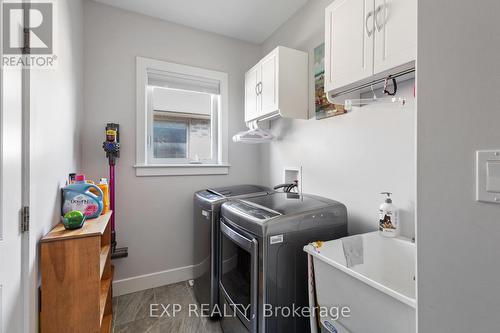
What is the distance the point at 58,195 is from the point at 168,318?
1.25 meters

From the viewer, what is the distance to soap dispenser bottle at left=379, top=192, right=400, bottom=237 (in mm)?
1258

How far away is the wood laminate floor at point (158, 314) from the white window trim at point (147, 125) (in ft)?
3.76

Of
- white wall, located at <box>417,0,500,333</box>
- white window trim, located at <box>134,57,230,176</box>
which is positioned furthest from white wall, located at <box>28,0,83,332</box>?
white wall, located at <box>417,0,500,333</box>

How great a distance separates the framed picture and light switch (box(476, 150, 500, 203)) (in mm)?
1292

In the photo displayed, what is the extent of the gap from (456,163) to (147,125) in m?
2.35

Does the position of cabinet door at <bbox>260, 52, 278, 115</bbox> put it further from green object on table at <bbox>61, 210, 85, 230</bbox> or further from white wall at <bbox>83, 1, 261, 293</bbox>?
green object on table at <bbox>61, 210, 85, 230</bbox>

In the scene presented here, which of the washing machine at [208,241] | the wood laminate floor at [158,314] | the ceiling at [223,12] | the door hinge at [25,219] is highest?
the ceiling at [223,12]

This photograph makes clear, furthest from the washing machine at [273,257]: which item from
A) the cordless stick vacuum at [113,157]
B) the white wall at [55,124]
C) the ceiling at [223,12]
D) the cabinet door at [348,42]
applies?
the ceiling at [223,12]

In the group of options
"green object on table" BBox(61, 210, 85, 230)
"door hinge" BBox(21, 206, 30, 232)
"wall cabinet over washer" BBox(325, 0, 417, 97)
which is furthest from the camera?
"green object on table" BBox(61, 210, 85, 230)

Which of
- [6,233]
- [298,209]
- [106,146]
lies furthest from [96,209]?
[298,209]

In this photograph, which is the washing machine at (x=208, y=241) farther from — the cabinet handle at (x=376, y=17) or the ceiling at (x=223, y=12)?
the ceiling at (x=223, y=12)

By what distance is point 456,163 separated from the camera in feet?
1.77

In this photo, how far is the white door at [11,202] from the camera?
0.74 m

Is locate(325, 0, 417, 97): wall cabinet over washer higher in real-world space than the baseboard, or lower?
higher
